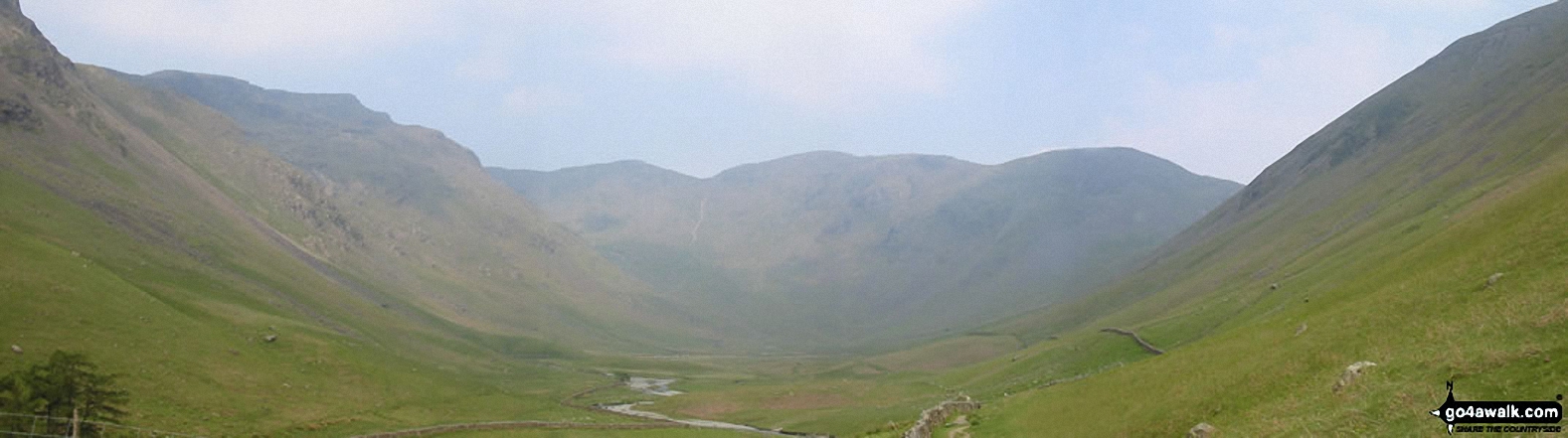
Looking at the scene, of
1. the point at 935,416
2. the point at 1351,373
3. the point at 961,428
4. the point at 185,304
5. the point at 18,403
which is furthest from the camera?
the point at 185,304

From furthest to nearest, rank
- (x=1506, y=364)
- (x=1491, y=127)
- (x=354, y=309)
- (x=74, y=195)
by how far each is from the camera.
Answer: (x=354, y=309)
(x=1491, y=127)
(x=74, y=195)
(x=1506, y=364)

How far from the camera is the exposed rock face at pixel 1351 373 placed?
28.1 m

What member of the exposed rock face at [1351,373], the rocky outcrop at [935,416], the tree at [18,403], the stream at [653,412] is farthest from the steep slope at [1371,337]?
the tree at [18,403]

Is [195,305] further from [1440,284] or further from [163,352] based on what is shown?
[1440,284]

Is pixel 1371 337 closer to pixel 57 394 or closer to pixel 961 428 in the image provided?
pixel 961 428

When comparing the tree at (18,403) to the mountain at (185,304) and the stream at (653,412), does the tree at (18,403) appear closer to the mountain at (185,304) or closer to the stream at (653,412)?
the mountain at (185,304)

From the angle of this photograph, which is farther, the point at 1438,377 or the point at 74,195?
the point at 74,195

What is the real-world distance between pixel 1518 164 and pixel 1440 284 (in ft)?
262

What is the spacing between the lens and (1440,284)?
114 ft

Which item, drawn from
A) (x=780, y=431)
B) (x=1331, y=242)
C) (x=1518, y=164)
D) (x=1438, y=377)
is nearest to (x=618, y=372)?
(x=780, y=431)

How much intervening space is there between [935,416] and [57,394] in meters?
54.7

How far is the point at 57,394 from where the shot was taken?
156 ft

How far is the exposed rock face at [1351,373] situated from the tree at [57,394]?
62809 millimetres

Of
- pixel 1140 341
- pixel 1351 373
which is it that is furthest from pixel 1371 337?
pixel 1140 341
